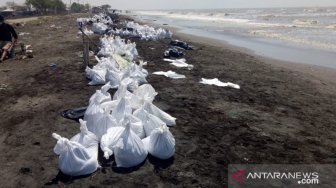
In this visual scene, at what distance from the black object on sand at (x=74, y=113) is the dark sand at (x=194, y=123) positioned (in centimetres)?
13

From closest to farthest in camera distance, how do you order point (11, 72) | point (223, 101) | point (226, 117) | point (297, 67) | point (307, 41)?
point (226, 117)
point (223, 101)
point (11, 72)
point (297, 67)
point (307, 41)

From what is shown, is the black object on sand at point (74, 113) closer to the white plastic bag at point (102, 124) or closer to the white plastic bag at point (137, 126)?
the white plastic bag at point (102, 124)

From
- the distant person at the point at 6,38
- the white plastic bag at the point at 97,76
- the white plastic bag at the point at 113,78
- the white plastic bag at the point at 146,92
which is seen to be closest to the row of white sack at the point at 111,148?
the white plastic bag at the point at 146,92

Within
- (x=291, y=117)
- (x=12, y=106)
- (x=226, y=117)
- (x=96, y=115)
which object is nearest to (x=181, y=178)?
(x=96, y=115)

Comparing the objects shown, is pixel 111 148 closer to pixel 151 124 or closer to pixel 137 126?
pixel 137 126

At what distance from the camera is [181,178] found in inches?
149

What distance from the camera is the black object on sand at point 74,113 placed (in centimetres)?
545

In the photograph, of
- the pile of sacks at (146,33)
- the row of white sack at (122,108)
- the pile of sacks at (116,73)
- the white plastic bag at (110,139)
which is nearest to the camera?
the white plastic bag at (110,139)

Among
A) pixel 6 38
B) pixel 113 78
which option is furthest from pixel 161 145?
pixel 6 38

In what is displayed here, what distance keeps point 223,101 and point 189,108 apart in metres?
0.88

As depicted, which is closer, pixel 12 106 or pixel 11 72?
pixel 12 106

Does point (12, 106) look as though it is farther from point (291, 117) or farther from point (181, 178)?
point (291, 117)

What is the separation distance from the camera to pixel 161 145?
13.4ft

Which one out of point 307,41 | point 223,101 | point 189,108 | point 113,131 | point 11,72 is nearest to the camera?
point 113,131
